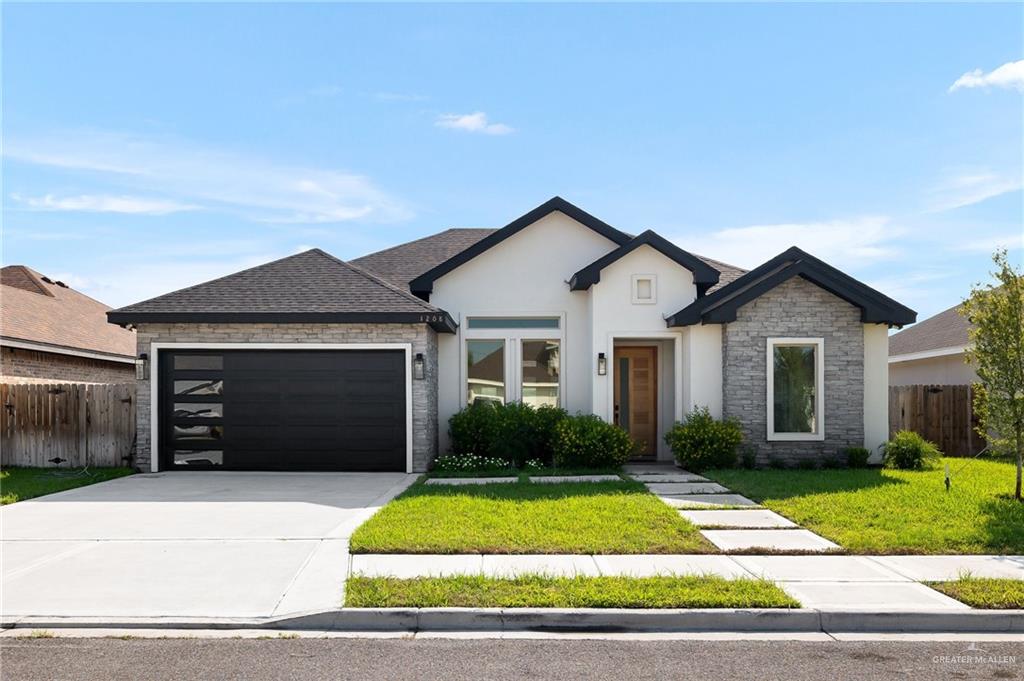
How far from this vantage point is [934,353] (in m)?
21.4

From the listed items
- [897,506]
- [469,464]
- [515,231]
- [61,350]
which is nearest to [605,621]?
[897,506]

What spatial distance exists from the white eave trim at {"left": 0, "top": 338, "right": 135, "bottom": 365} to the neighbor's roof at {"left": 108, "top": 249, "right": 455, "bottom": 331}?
19.6 feet

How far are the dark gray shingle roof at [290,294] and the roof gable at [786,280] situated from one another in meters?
4.97

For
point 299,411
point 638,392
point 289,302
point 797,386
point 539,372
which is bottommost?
point 299,411

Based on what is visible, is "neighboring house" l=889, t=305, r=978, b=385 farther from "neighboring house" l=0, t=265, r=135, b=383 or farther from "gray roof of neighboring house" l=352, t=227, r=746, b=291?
"neighboring house" l=0, t=265, r=135, b=383

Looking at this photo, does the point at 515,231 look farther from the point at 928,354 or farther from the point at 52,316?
the point at 52,316

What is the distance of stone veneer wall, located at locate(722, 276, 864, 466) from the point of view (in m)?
13.6

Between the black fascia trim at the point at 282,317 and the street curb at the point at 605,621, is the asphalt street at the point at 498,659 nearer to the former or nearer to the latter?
the street curb at the point at 605,621

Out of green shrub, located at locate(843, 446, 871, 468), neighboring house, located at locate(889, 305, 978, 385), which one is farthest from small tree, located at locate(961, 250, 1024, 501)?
neighboring house, located at locate(889, 305, 978, 385)

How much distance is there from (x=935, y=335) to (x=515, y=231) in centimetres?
1501

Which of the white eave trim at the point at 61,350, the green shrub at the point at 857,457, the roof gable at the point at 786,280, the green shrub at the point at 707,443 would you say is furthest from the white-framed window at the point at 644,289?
the white eave trim at the point at 61,350

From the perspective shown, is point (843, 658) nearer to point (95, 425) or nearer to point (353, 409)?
point (353, 409)

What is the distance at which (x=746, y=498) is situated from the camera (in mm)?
10414

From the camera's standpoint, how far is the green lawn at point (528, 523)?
7.37 m
